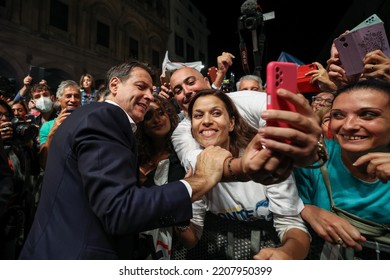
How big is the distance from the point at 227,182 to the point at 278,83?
0.71 meters

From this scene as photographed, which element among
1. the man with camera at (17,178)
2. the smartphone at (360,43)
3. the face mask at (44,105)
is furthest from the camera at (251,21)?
the face mask at (44,105)

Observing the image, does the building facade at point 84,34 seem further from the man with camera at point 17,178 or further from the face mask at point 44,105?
the man with camera at point 17,178

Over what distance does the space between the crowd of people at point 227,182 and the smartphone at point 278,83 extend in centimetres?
3

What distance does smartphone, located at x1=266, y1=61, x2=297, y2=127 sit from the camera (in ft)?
2.69

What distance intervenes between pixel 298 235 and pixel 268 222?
0.60ft

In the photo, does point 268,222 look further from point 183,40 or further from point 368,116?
point 183,40

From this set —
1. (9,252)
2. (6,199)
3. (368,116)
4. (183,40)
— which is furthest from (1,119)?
(183,40)

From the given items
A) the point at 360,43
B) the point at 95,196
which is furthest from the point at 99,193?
the point at 360,43

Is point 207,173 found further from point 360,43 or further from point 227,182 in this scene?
point 360,43

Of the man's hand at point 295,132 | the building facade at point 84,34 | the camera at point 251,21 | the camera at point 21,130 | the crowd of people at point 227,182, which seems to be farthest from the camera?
the building facade at point 84,34

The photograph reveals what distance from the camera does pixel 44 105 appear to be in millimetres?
3781

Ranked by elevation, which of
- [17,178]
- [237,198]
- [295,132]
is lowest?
[237,198]

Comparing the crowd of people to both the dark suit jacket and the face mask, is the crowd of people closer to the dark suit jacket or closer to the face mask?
the dark suit jacket

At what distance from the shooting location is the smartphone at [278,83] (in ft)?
2.69
